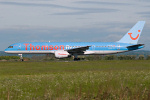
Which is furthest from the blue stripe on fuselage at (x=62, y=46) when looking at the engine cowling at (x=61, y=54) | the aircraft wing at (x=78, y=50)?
the engine cowling at (x=61, y=54)

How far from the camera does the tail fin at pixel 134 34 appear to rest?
54688 mm

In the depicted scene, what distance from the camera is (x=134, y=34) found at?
5506cm

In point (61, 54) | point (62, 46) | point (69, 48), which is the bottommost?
point (61, 54)

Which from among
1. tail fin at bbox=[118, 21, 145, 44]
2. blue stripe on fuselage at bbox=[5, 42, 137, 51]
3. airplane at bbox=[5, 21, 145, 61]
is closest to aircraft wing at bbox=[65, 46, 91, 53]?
airplane at bbox=[5, 21, 145, 61]

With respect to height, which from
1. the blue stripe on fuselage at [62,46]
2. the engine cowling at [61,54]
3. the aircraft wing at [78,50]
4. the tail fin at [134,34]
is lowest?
the engine cowling at [61,54]

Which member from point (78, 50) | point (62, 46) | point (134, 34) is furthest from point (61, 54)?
point (134, 34)

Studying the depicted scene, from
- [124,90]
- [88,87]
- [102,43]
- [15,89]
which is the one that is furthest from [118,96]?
[102,43]

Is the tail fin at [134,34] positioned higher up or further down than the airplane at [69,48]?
higher up

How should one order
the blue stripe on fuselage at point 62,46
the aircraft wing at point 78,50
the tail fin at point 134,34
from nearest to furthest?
the aircraft wing at point 78,50 < the blue stripe on fuselage at point 62,46 < the tail fin at point 134,34

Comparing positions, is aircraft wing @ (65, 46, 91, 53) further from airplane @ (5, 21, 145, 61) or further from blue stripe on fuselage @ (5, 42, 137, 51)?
blue stripe on fuselage @ (5, 42, 137, 51)

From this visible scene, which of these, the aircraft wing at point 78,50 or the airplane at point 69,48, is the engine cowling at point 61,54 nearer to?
the airplane at point 69,48

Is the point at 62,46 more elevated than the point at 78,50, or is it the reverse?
the point at 62,46

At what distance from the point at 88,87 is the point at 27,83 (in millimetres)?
3734

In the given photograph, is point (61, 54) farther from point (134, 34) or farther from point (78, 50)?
point (134, 34)
